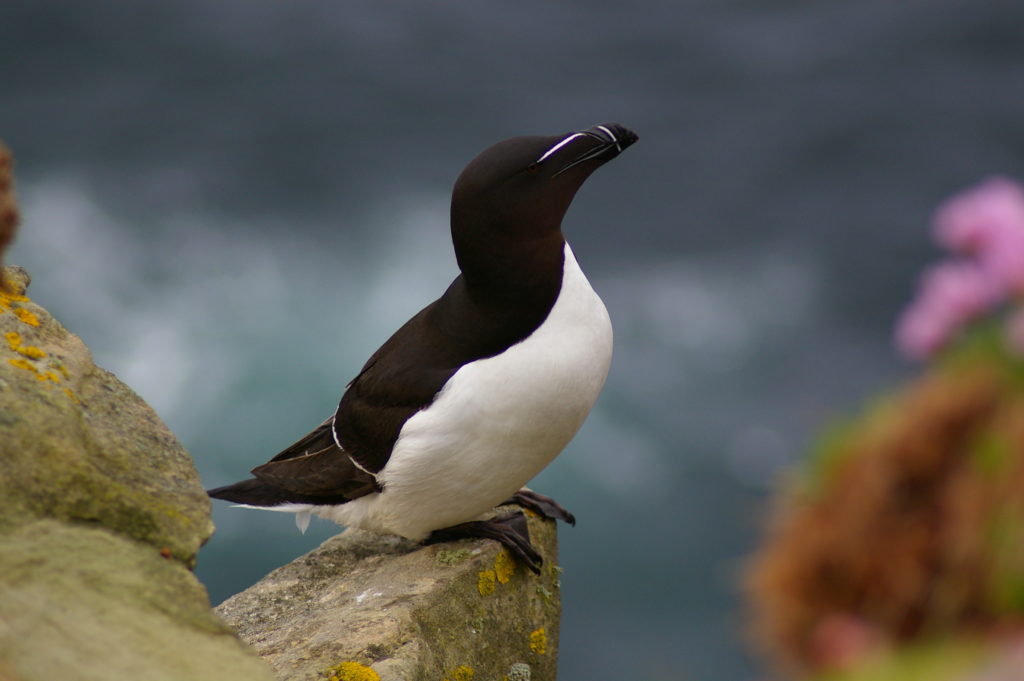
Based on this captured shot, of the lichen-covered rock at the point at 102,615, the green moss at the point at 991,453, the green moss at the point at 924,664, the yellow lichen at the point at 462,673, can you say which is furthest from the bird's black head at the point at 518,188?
the green moss at the point at 924,664

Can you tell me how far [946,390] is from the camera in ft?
6.43

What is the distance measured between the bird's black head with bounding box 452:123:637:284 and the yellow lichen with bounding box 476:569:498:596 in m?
1.53

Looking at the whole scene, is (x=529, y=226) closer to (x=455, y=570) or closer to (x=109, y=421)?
(x=455, y=570)

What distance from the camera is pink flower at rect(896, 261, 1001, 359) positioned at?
6.51 ft

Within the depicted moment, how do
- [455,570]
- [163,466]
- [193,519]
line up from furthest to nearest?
1. [455,570]
2. [163,466]
3. [193,519]

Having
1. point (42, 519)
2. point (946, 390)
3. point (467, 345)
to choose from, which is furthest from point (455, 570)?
point (946, 390)

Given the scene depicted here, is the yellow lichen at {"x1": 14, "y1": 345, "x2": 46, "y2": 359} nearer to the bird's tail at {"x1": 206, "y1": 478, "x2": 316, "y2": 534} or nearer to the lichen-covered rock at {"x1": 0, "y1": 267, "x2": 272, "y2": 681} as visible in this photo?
the lichen-covered rock at {"x1": 0, "y1": 267, "x2": 272, "y2": 681}

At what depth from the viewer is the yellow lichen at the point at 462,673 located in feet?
17.2

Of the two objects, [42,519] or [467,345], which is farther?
[467,345]

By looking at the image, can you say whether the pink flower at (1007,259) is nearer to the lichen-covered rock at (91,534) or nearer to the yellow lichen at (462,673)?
the lichen-covered rock at (91,534)

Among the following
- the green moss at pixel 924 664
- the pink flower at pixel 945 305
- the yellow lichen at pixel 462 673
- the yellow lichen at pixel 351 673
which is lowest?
the green moss at pixel 924 664

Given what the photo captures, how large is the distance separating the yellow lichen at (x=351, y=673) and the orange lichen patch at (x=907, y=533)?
2.86 metres

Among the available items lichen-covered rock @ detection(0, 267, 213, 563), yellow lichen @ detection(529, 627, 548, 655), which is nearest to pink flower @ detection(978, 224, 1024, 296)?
lichen-covered rock @ detection(0, 267, 213, 563)

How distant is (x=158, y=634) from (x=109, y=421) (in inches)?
50.3
